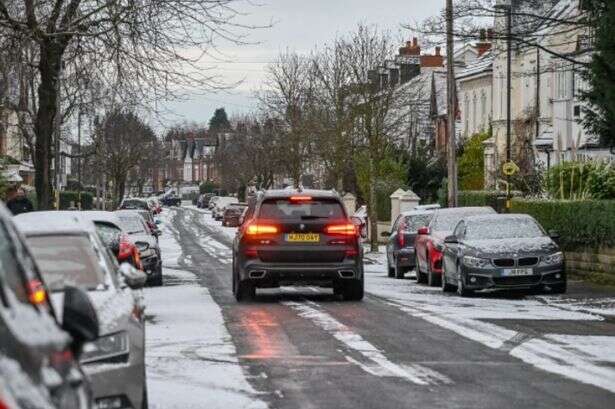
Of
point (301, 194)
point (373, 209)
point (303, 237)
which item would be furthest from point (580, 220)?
point (373, 209)

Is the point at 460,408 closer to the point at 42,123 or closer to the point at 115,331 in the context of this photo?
the point at 115,331

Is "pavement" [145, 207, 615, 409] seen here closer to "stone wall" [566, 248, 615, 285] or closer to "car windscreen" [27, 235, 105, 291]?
"car windscreen" [27, 235, 105, 291]

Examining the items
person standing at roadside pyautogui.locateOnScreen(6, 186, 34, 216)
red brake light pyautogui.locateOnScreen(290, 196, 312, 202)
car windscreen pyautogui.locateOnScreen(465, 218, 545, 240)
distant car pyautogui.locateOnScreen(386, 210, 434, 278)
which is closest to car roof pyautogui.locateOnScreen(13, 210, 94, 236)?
red brake light pyautogui.locateOnScreen(290, 196, 312, 202)

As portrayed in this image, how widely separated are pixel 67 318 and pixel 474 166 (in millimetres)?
70929

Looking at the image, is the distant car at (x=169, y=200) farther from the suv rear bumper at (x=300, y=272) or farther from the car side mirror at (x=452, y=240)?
the suv rear bumper at (x=300, y=272)

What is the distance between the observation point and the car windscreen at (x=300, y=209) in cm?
2338

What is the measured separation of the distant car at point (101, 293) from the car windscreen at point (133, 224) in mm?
20376

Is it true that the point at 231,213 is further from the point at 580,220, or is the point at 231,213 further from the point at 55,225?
the point at 55,225

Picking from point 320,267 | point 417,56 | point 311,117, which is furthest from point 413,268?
point 417,56

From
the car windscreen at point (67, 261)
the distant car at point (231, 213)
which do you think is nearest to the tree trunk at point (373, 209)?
the distant car at point (231, 213)

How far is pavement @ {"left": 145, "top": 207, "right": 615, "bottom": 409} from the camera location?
468 inches

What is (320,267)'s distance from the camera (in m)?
23.2

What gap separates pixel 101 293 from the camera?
9.64 m

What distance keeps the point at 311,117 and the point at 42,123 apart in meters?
36.7
